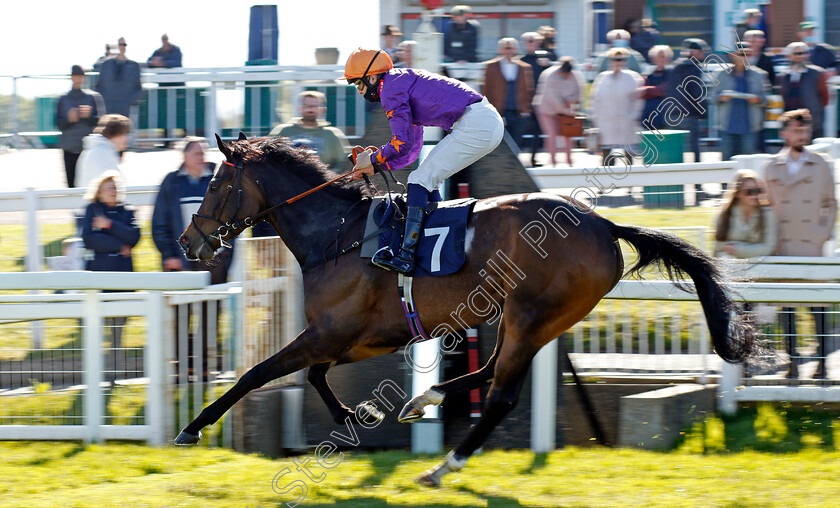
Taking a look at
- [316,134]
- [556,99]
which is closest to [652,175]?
[556,99]

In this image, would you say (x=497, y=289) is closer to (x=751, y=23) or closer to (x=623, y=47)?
(x=623, y=47)

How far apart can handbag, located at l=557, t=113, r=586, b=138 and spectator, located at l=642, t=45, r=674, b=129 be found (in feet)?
2.12

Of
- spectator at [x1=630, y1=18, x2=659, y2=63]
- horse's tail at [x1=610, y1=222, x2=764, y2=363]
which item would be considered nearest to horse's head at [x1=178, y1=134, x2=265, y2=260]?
horse's tail at [x1=610, y1=222, x2=764, y2=363]

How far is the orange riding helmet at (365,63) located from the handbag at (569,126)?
4.96 metres

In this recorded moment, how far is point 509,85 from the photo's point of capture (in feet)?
31.9

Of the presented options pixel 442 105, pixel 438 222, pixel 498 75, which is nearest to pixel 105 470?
pixel 438 222

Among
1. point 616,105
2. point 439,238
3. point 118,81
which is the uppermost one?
point 118,81

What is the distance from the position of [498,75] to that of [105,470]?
19.1 ft

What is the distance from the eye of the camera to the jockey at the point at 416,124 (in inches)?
201

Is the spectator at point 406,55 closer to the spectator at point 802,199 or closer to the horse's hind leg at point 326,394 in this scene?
the spectator at point 802,199

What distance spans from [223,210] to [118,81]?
706cm

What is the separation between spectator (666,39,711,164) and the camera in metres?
9.52

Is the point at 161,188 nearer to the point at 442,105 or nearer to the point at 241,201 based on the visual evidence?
the point at 241,201

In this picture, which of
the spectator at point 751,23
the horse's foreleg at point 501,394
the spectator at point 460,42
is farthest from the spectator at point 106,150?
the spectator at point 751,23
